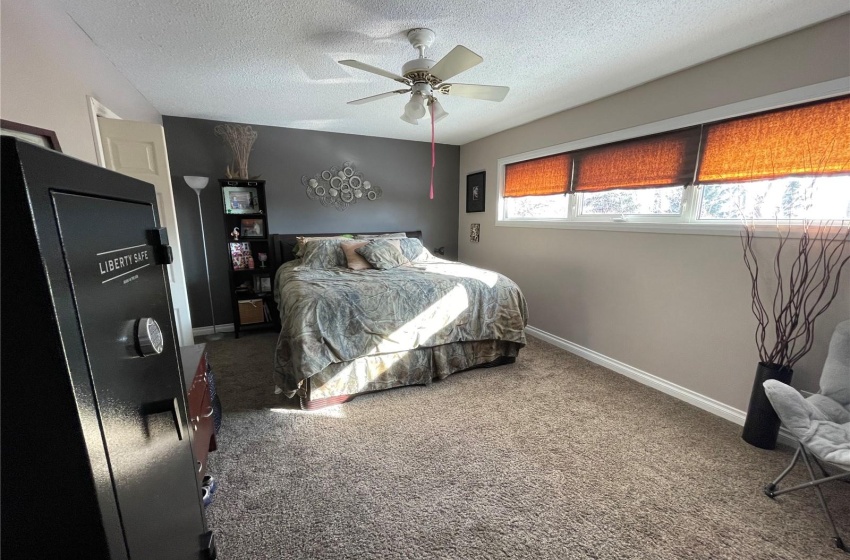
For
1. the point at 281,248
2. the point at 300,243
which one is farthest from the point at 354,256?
the point at 281,248

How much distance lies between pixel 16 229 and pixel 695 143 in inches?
123

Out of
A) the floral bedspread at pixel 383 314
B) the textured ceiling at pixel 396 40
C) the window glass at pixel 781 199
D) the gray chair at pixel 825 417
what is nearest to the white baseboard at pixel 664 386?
the gray chair at pixel 825 417

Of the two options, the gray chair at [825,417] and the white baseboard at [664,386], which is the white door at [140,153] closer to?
the gray chair at [825,417]

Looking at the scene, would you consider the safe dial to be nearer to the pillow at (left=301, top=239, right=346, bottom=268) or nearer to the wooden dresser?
the wooden dresser

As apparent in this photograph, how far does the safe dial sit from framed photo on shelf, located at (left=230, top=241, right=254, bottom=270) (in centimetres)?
341

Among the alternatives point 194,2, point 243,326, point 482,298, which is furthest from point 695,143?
point 243,326

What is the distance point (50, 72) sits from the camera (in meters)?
1.49

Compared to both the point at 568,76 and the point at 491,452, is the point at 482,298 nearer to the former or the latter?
the point at 491,452

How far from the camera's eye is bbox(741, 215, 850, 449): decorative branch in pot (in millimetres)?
1807

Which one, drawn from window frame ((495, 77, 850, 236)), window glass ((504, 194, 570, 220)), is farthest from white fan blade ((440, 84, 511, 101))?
window glass ((504, 194, 570, 220))

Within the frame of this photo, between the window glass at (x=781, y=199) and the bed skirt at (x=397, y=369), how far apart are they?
169 cm

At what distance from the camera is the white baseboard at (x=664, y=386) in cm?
216

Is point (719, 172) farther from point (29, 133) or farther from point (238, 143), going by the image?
point (238, 143)

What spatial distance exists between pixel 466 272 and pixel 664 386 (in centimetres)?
173
